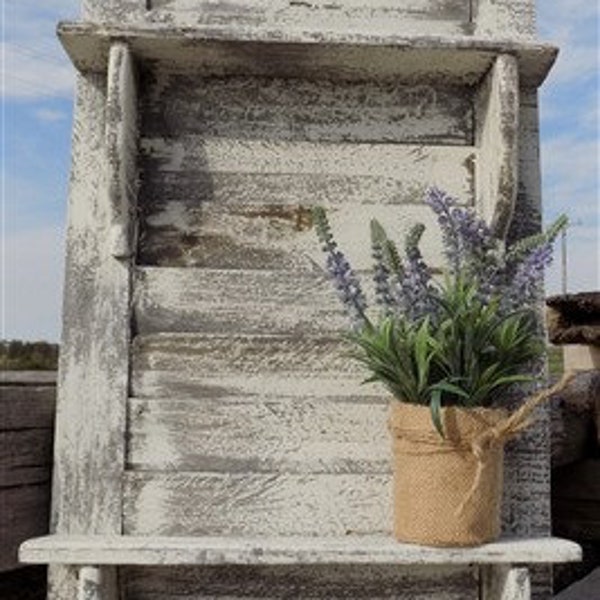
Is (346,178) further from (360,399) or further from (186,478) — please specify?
Result: (186,478)

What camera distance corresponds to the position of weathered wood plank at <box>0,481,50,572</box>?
206 cm

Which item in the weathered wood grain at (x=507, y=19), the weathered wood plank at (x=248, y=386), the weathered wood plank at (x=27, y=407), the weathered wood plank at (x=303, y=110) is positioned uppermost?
the weathered wood grain at (x=507, y=19)

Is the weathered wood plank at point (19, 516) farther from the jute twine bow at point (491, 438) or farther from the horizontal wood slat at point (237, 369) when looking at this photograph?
the jute twine bow at point (491, 438)

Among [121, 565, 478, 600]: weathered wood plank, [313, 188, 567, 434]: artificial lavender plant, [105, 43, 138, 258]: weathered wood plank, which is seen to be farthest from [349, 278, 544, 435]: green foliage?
[105, 43, 138, 258]: weathered wood plank

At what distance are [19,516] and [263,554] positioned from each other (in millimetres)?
552

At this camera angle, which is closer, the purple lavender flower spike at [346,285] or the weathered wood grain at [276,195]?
the purple lavender flower spike at [346,285]

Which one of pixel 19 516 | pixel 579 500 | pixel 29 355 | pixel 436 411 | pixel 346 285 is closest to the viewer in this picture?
pixel 436 411

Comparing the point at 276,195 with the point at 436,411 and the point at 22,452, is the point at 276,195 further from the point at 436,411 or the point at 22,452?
the point at 22,452

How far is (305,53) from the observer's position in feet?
7.05

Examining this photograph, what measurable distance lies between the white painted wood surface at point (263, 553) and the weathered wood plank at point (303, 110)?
900 mm

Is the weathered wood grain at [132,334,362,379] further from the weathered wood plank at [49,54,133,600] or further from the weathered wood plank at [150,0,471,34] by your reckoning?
the weathered wood plank at [150,0,471,34]

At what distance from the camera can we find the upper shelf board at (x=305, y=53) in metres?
2.09

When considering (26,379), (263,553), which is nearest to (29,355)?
(26,379)

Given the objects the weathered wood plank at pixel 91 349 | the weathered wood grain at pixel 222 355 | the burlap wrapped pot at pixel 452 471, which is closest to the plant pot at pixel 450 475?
the burlap wrapped pot at pixel 452 471
